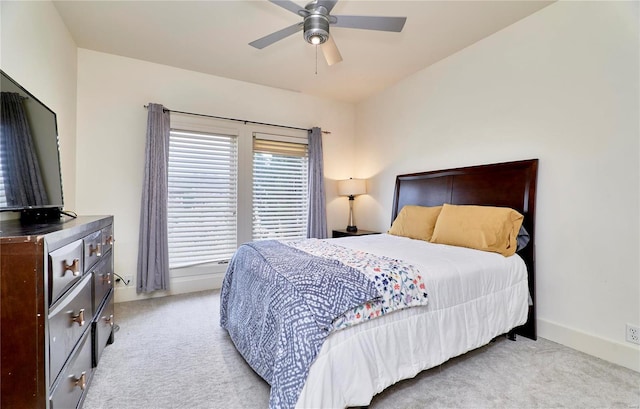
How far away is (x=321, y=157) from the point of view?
4273 millimetres

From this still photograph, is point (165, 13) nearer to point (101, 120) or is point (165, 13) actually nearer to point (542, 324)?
point (101, 120)

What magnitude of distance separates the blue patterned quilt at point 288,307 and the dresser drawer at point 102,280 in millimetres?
865

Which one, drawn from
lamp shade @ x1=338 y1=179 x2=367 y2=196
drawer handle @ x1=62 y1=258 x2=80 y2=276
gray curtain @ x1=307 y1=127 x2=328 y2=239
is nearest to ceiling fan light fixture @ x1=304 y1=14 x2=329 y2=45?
drawer handle @ x1=62 y1=258 x2=80 y2=276

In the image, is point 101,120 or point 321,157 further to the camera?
point 321,157

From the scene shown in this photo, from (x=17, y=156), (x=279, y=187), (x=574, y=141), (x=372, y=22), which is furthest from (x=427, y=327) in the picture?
(x=279, y=187)

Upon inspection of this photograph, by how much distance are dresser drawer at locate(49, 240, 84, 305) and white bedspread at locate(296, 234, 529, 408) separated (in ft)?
3.56

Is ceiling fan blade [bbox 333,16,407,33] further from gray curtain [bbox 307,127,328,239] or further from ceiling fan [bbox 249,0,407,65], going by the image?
gray curtain [bbox 307,127,328,239]

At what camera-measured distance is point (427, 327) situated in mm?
1695

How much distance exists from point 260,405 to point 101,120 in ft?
10.9

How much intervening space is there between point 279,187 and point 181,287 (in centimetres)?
179

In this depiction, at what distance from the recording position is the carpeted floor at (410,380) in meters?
1.62

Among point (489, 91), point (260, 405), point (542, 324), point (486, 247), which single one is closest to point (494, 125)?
point (489, 91)

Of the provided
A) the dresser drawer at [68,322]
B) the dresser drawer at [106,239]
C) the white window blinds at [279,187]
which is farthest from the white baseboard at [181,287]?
the dresser drawer at [68,322]

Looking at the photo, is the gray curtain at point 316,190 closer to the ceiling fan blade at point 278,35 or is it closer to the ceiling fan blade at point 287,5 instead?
the ceiling fan blade at point 278,35
